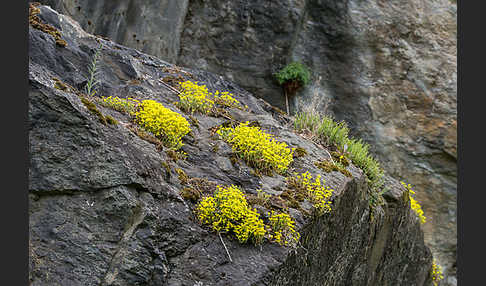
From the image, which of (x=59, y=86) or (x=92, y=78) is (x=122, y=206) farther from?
(x=92, y=78)

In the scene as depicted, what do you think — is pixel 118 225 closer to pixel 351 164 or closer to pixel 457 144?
pixel 351 164

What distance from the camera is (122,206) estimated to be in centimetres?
475

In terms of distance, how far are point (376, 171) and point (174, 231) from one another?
4849 mm

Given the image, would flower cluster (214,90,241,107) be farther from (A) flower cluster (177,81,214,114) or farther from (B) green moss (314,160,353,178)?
(B) green moss (314,160,353,178)

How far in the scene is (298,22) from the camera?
42.0 ft

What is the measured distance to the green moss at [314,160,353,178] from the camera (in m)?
7.20

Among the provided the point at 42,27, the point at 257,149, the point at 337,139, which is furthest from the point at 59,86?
the point at 337,139

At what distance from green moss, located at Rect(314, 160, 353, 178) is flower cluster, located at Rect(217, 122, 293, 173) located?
56 centimetres

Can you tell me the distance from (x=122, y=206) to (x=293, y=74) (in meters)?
8.53

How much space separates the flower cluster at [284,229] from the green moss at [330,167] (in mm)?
1769

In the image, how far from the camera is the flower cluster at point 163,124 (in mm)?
6141

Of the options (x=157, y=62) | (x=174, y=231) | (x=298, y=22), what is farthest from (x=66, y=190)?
(x=298, y=22)

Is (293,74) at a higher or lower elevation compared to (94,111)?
higher

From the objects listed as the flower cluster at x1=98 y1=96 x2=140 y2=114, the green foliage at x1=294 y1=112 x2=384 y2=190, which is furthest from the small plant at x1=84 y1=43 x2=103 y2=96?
the green foliage at x1=294 y1=112 x2=384 y2=190
